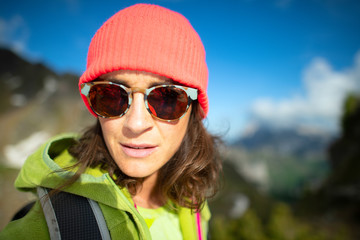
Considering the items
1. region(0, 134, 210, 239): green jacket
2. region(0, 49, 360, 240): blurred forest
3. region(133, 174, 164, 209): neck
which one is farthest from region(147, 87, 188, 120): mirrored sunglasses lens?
region(0, 49, 360, 240): blurred forest

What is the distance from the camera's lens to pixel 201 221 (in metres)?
2.07

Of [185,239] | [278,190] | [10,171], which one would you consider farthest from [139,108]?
[278,190]

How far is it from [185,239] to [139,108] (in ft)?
4.30

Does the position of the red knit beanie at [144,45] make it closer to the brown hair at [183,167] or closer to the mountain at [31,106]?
the brown hair at [183,167]

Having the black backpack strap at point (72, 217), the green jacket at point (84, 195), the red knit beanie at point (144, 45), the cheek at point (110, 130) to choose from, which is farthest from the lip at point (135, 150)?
the red knit beanie at point (144, 45)

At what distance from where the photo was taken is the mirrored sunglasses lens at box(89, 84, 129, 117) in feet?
4.71

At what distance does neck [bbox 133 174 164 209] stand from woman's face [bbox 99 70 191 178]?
44 cm

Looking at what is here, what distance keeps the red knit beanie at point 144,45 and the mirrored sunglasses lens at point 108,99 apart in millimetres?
112

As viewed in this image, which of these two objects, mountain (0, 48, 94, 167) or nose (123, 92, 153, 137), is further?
mountain (0, 48, 94, 167)

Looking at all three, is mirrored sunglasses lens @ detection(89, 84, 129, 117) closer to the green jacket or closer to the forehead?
the forehead

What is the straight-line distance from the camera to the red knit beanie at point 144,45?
4.66ft

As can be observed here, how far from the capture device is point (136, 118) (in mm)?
1418

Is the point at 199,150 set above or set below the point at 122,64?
below

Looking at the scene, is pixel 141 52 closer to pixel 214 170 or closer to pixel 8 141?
pixel 214 170
